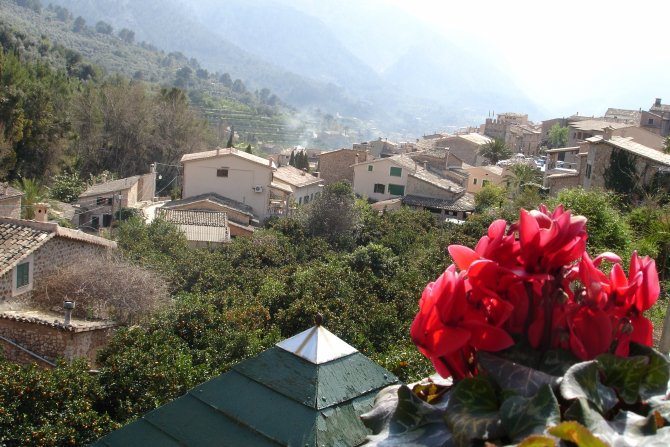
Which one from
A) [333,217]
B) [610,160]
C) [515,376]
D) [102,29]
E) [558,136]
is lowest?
[333,217]

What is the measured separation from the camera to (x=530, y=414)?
125cm

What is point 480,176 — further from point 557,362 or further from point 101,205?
point 557,362

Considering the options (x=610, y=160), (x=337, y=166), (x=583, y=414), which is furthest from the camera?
(x=337, y=166)

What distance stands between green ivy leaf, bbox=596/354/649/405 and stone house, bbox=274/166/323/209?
36244 millimetres

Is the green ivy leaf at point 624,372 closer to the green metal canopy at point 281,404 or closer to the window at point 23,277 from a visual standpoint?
the green metal canopy at point 281,404

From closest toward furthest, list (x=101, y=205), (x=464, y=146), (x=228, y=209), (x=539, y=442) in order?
(x=539, y=442), (x=101, y=205), (x=228, y=209), (x=464, y=146)

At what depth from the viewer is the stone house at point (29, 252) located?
15133 millimetres

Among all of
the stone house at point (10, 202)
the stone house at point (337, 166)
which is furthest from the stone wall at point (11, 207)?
the stone house at point (337, 166)

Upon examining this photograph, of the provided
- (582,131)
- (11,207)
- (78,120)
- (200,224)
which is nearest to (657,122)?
(582,131)

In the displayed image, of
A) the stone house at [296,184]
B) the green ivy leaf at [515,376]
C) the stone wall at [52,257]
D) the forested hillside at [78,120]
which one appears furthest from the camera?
the stone house at [296,184]

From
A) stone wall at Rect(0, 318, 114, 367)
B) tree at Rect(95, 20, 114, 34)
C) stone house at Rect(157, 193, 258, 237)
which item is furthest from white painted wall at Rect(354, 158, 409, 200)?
tree at Rect(95, 20, 114, 34)

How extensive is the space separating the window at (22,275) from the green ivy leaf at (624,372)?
15727 mm

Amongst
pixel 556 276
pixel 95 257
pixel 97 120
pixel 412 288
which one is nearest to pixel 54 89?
pixel 97 120

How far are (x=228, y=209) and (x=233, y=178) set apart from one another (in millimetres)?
3965
